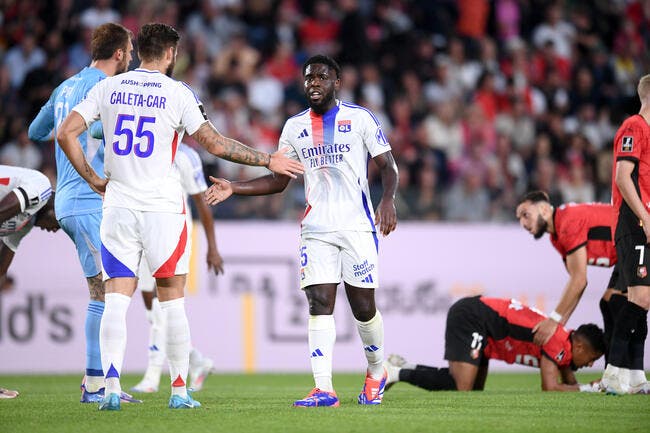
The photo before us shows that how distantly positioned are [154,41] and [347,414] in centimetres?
282

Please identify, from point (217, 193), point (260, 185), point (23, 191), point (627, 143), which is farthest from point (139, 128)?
point (627, 143)

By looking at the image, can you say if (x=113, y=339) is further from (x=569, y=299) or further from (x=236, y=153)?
(x=569, y=299)

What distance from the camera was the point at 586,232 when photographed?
9672 mm

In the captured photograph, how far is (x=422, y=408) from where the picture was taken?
727 cm

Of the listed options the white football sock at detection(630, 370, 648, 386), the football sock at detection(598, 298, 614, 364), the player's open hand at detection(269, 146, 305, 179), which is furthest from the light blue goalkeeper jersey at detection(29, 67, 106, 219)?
the football sock at detection(598, 298, 614, 364)

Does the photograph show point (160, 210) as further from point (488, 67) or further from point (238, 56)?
point (488, 67)

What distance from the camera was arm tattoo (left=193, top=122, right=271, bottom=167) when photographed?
6.90 meters

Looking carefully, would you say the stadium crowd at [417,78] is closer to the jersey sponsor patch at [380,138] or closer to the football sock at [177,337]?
the jersey sponsor patch at [380,138]

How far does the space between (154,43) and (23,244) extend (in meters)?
7.25

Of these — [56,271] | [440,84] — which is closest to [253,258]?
[56,271]

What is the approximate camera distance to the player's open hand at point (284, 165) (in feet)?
23.3

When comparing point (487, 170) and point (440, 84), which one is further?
point (440, 84)

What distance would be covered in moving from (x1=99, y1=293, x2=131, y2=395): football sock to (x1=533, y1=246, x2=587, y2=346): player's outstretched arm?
4456 mm

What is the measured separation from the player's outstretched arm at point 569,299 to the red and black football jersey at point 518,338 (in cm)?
6
